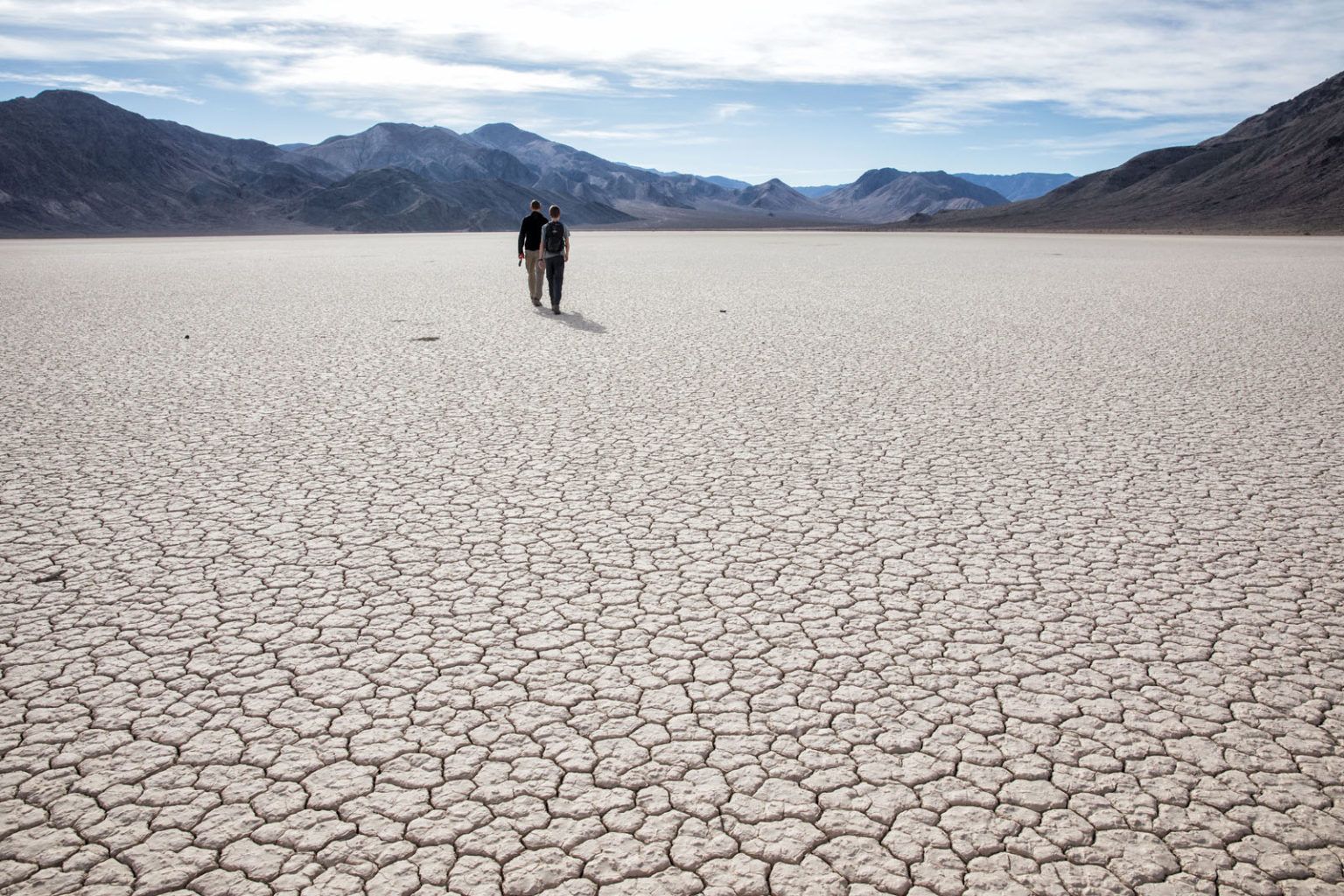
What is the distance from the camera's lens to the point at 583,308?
53.5 ft

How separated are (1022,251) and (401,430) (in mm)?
38425

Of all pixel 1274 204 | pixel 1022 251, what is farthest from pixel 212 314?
pixel 1274 204

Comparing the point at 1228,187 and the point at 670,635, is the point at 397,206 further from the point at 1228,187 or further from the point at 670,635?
the point at 670,635

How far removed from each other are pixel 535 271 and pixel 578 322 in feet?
6.98

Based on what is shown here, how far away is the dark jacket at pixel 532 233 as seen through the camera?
15055 millimetres

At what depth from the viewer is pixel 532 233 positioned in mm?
15258

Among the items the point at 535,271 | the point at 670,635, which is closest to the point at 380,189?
the point at 535,271

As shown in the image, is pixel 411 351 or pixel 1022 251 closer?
pixel 411 351

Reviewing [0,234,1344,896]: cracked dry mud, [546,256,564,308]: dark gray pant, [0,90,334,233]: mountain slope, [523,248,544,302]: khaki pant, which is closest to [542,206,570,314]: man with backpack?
[546,256,564,308]: dark gray pant

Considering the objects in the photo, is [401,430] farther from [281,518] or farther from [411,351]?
[411,351]

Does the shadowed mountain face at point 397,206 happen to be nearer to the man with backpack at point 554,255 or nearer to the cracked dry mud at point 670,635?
the man with backpack at point 554,255

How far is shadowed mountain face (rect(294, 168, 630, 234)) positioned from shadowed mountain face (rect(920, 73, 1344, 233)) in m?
61.8

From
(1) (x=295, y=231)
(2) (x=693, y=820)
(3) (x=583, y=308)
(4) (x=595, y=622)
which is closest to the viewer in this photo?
(2) (x=693, y=820)

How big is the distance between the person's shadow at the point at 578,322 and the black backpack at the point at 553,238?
108 centimetres
